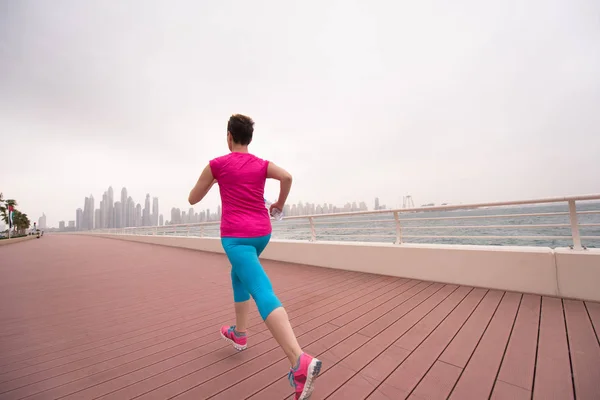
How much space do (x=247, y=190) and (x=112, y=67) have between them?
46.3ft

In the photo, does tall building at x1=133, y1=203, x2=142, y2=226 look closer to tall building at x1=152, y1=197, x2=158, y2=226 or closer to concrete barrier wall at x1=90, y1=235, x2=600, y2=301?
tall building at x1=152, y1=197, x2=158, y2=226

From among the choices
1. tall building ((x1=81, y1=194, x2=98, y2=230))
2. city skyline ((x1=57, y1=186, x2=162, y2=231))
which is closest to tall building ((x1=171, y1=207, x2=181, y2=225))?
city skyline ((x1=57, y1=186, x2=162, y2=231))

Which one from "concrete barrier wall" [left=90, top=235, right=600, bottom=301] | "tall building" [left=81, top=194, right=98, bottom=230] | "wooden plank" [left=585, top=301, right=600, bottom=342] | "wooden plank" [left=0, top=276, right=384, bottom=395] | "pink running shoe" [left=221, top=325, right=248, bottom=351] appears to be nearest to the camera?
"wooden plank" [left=0, top=276, right=384, bottom=395]

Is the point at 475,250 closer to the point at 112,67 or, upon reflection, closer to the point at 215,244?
the point at 215,244

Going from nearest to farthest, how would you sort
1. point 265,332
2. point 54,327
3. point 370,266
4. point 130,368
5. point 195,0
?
point 130,368, point 265,332, point 54,327, point 370,266, point 195,0

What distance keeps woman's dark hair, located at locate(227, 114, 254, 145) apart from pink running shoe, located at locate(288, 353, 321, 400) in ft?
4.05

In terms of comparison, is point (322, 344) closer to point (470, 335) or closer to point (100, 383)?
point (470, 335)

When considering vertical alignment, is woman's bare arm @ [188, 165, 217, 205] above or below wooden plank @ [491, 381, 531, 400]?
above

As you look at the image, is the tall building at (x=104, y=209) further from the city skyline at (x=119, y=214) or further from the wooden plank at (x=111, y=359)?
the wooden plank at (x=111, y=359)

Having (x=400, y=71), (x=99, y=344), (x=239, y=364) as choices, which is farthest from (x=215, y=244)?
(x=400, y=71)

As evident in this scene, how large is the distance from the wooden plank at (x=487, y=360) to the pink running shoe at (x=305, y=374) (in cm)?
82

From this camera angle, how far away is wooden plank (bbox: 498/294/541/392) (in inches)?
53.0

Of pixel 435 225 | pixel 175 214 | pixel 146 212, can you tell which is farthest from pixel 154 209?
pixel 435 225

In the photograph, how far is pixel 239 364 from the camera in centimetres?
161
